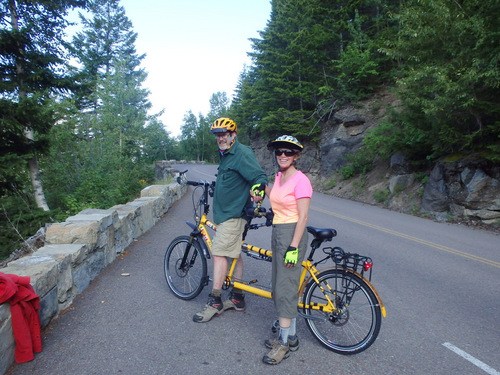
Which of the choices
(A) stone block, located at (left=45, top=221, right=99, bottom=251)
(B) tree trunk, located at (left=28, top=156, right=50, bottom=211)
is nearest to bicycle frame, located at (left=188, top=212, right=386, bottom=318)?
(A) stone block, located at (left=45, top=221, right=99, bottom=251)

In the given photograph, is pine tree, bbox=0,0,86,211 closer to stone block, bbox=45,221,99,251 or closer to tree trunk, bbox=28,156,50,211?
tree trunk, bbox=28,156,50,211

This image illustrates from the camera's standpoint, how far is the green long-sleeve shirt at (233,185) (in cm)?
363

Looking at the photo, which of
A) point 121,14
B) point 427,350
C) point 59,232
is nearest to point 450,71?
point 427,350

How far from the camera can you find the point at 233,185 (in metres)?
3.72

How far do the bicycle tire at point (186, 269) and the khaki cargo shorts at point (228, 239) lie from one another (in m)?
0.51

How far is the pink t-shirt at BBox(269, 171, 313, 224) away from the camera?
9.63 feet

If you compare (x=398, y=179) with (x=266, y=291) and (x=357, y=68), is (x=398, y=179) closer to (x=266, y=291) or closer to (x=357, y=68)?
(x=357, y=68)

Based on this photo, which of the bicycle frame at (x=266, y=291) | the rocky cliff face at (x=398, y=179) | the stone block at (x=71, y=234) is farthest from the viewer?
the rocky cliff face at (x=398, y=179)

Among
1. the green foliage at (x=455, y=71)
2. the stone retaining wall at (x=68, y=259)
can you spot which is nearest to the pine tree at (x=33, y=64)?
the stone retaining wall at (x=68, y=259)

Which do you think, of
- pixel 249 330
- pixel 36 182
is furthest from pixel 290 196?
pixel 36 182


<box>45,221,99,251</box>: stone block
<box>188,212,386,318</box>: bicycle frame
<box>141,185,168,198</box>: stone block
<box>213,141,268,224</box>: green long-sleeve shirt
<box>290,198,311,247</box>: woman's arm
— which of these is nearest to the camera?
<box>290,198,311,247</box>: woman's arm

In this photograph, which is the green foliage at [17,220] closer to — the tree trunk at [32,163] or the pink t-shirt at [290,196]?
the tree trunk at [32,163]

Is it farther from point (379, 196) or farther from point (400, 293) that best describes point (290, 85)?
point (400, 293)

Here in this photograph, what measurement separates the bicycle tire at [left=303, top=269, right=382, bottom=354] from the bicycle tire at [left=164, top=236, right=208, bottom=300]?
4.96 feet
